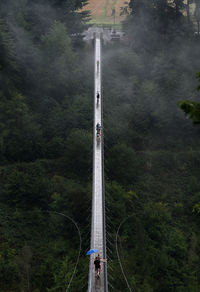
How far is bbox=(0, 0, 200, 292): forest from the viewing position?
26469 mm

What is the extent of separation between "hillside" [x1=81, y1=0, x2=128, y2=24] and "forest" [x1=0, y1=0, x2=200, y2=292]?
2339 cm

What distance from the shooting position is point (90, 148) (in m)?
36.7

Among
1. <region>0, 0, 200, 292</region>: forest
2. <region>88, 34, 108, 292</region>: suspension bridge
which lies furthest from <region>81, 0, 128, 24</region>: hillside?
<region>88, 34, 108, 292</region>: suspension bridge

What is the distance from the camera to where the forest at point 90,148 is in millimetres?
26469

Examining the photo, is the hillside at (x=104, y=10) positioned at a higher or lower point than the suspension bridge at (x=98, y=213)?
higher

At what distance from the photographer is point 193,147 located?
4338cm

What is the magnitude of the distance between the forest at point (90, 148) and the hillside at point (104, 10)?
23393mm

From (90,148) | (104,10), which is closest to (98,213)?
(90,148)

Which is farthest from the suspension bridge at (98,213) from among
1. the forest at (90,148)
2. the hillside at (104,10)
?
the hillside at (104,10)

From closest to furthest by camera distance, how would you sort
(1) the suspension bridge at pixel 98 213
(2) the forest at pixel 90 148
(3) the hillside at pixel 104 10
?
(1) the suspension bridge at pixel 98 213 → (2) the forest at pixel 90 148 → (3) the hillside at pixel 104 10

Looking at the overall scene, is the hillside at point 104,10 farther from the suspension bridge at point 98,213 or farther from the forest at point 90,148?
the suspension bridge at point 98,213

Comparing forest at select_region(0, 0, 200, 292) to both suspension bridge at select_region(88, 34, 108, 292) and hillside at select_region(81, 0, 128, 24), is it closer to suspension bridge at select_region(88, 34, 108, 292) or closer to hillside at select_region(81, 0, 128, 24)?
suspension bridge at select_region(88, 34, 108, 292)

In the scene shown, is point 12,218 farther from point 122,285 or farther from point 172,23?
point 172,23

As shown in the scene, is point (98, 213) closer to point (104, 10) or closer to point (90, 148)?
point (90, 148)
